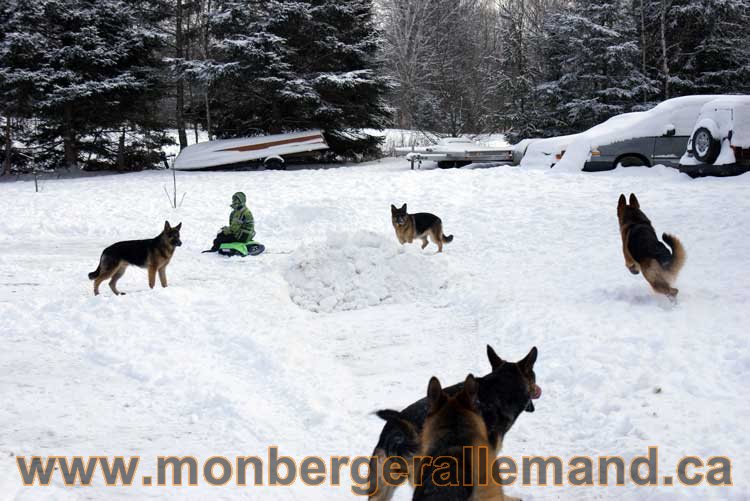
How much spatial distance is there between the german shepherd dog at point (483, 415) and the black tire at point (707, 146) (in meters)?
12.5

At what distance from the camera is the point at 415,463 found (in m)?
3.06

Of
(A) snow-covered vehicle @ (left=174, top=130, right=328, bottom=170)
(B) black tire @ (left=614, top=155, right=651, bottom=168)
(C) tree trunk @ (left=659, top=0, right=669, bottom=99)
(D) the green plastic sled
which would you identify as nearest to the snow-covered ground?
(D) the green plastic sled

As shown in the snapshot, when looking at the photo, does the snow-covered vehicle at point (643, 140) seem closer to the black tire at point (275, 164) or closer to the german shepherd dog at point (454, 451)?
the black tire at point (275, 164)

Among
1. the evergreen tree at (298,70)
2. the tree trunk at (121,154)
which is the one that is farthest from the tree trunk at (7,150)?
the evergreen tree at (298,70)

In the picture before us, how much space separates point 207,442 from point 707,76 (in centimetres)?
2995

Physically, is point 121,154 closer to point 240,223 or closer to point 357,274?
point 240,223

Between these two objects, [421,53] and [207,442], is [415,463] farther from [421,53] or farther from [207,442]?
[421,53]

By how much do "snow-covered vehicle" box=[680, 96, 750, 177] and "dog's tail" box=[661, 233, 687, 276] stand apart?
861cm

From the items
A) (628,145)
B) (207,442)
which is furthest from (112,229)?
(628,145)

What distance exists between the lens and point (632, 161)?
16297 mm

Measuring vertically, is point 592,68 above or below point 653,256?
above

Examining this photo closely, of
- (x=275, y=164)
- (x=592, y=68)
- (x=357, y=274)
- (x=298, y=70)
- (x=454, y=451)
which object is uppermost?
(x=592, y=68)

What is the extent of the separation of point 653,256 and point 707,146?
8.84 m

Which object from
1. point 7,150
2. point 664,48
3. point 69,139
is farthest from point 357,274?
point 664,48
